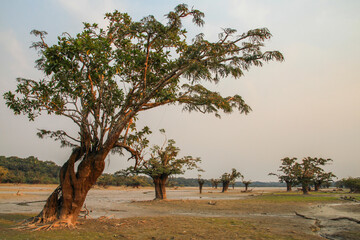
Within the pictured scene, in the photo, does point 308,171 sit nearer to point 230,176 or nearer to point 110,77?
point 230,176

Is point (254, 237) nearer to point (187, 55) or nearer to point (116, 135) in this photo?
point (116, 135)

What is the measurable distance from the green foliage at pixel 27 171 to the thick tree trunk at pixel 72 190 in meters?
81.9

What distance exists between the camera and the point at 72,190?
12.4 meters

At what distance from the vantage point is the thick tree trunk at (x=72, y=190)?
1199 centimetres

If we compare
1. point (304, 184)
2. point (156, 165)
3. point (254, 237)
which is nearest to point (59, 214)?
point (254, 237)

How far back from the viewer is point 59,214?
1212cm

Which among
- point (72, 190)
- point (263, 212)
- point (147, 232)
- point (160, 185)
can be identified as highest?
point (72, 190)

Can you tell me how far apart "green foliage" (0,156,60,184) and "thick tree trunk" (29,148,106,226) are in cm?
8189

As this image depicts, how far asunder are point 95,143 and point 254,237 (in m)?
8.56

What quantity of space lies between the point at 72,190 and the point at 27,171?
102671 mm

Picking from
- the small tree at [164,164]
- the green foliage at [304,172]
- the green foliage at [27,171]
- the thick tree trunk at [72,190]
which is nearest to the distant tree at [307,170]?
the green foliage at [304,172]

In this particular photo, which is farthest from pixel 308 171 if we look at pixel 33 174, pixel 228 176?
pixel 33 174

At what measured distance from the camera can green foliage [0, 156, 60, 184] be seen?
86662 millimetres

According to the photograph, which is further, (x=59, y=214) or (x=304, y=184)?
(x=304, y=184)
